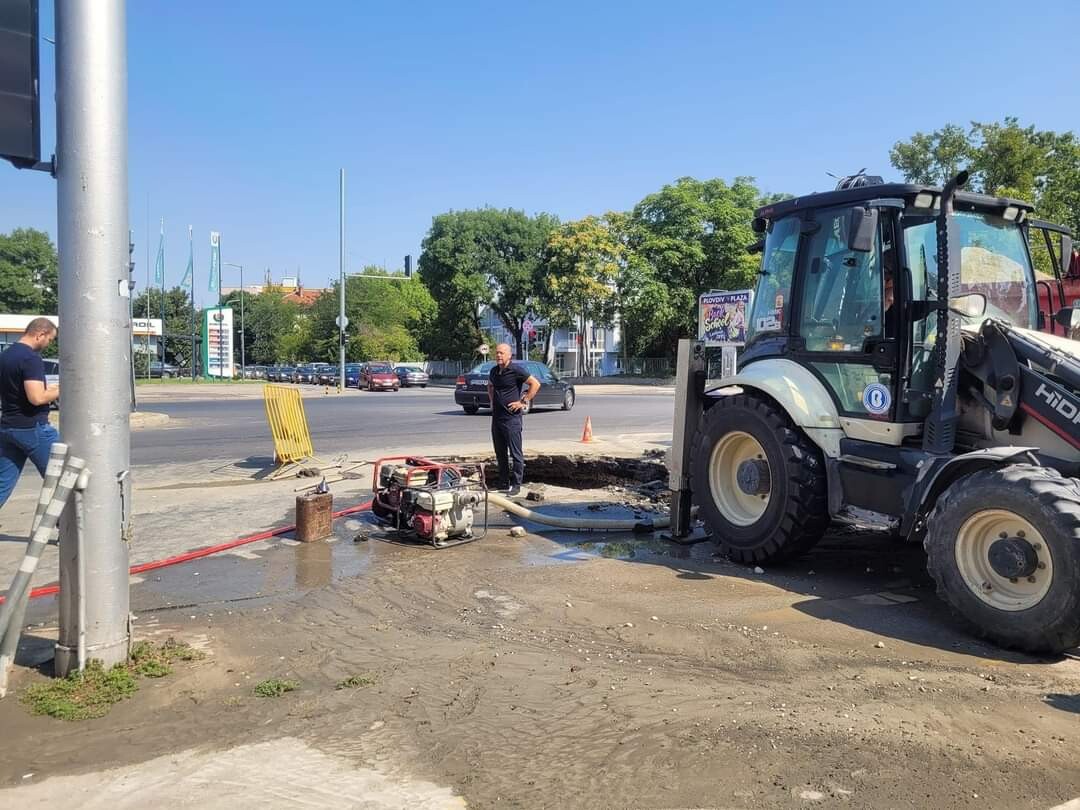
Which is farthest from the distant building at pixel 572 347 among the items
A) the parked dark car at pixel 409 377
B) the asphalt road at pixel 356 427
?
the asphalt road at pixel 356 427

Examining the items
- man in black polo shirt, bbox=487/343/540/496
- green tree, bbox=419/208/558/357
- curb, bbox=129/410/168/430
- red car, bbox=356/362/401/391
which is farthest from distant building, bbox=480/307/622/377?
man in black polo shirt, bbox=487/343/540/496

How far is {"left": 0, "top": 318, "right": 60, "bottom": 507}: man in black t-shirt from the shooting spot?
6.58m

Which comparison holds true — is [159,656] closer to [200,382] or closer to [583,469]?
[583,469]

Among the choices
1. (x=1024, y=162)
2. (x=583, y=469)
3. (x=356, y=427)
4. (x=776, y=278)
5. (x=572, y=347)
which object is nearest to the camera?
(x=776, y=278)

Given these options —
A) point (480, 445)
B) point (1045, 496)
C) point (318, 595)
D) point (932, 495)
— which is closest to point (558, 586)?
point (318, 595)

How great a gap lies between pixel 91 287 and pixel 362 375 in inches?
1722

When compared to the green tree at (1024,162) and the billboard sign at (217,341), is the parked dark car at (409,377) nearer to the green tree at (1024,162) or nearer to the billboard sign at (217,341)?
the billboard sign at (217,341)

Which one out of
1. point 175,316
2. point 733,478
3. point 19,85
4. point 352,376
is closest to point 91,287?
point 19,85

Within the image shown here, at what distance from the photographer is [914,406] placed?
5363 mm

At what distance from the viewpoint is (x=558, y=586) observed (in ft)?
19.1

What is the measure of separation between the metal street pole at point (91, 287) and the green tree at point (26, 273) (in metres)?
105

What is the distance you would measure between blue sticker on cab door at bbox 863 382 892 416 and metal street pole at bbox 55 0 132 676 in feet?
15.2

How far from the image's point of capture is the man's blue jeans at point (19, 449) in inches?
263

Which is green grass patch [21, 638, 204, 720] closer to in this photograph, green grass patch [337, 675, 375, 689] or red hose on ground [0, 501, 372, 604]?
green grass patch [337, 675, 375, 689]
